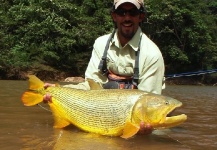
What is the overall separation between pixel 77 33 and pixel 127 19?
2080cm

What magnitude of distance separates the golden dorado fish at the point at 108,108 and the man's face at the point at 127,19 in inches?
33.7

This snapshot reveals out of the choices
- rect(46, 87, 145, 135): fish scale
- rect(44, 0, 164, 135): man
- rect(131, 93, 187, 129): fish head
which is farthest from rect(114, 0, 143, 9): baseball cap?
rect(131, 93, 187, 129): fish head

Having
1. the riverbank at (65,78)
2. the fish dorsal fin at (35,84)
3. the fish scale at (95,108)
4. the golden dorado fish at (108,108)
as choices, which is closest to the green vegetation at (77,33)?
the riverbank at (65,78)

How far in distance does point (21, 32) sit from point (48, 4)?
2694 mm

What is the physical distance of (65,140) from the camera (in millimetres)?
3074

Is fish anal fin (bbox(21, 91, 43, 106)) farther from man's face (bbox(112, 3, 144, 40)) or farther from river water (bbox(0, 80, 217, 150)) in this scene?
man's face (bbox(112, 3, 144, 40))

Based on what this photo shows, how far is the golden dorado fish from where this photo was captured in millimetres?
2965

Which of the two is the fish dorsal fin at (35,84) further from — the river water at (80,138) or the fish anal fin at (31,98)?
the river water at (80,138)

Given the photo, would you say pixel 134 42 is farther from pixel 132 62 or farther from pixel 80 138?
pixel 80 138

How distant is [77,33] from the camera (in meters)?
24.5

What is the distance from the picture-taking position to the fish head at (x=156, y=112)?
294 centimetres

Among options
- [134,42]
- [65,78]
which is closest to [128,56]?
[134,42]

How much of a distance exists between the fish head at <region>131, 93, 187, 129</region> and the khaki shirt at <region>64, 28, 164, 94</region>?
68 cm

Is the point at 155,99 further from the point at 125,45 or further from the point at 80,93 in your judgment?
the point at 125,45
